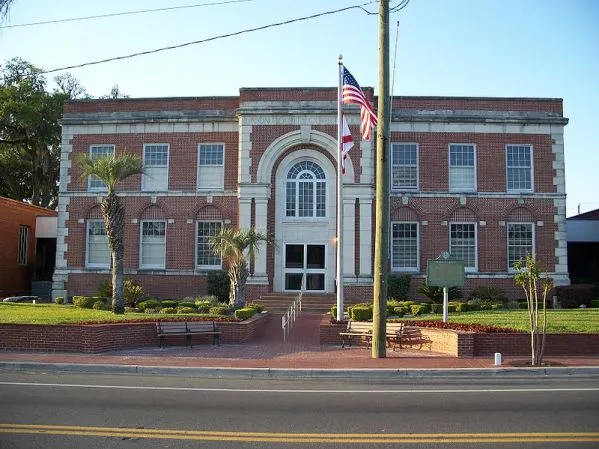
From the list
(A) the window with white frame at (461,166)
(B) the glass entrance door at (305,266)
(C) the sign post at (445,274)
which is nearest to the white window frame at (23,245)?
(B) the glass entrance door at (305,266)

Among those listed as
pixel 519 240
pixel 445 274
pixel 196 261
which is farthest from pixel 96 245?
pixel 519 240

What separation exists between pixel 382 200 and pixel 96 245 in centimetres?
1942

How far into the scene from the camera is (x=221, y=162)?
29234 millimetres

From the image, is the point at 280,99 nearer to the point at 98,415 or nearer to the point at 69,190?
the point at 69,190

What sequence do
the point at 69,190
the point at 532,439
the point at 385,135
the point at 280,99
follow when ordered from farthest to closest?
1. the point at 69,190
2. the point at 280,99
3. the point at 385,135
4. the point at 532,439

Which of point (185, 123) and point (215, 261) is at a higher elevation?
point (185, 123)

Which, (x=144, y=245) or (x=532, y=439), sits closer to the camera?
(x=532, y=439)

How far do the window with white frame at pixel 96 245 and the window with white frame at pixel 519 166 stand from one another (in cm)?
1962

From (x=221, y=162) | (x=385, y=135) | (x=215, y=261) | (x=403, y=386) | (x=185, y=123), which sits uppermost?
(x=185, y=123)

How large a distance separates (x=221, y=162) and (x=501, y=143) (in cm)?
1335

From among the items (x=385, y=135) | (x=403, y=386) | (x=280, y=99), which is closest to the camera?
(x=403, y=386)

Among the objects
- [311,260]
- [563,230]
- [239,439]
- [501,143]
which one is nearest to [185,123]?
[311,260]

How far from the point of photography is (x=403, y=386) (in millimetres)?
11477

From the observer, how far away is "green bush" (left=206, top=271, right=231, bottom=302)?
27.3 metres
